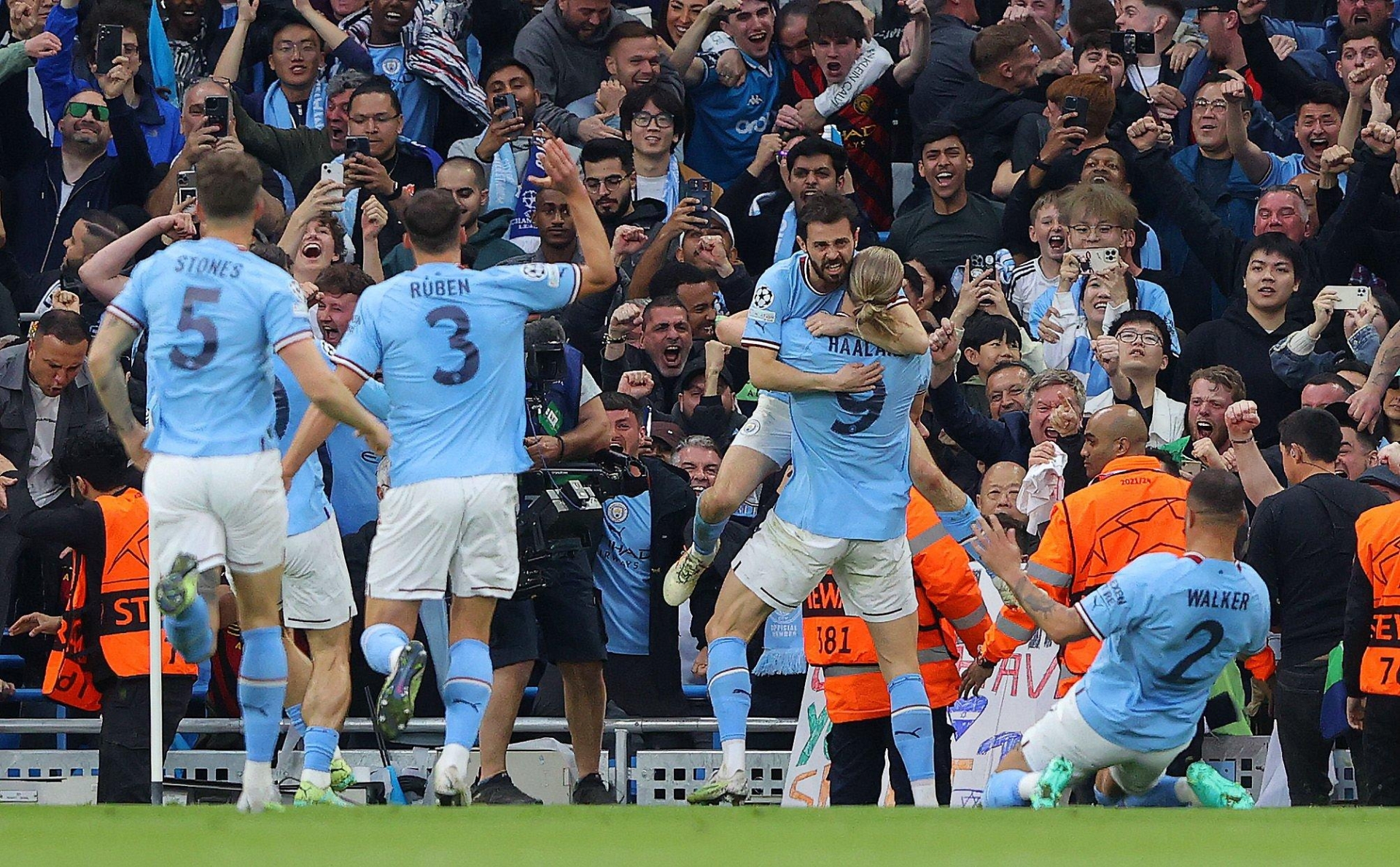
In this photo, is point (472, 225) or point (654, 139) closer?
point (472, 225)

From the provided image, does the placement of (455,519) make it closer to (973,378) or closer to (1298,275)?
(973,378)

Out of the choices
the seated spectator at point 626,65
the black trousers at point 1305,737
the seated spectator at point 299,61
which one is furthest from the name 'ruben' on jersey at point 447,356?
the seated spectator at point 299,61

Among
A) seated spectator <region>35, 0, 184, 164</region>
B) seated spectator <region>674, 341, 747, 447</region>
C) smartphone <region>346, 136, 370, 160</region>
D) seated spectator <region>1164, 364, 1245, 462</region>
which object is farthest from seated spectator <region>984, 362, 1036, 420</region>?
seated spectator <region>35, 0, 184, 164</region>

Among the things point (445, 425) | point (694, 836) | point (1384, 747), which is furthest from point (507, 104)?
point (694, 836)

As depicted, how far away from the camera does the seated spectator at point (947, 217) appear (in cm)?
1337

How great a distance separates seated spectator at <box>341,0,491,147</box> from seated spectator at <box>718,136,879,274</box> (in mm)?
1840

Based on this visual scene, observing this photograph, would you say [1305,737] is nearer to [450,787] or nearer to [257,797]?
[450,787]

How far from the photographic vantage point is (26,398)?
11609 millimetres

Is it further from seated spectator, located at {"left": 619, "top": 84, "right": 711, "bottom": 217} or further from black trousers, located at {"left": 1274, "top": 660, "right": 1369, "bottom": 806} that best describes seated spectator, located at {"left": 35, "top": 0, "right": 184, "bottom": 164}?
black trousers, located at {"left": 1274, "top": 660, "right": 1369, "bottom": 806}

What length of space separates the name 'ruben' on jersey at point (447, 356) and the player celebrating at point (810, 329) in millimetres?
1025

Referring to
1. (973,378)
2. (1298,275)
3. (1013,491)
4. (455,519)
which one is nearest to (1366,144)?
(1298,275)

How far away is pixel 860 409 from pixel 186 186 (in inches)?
198

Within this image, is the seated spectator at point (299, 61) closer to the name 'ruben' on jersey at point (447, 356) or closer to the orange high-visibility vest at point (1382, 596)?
the name 'ruben' on jersey at point (447, 356)

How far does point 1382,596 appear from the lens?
9.19 m
